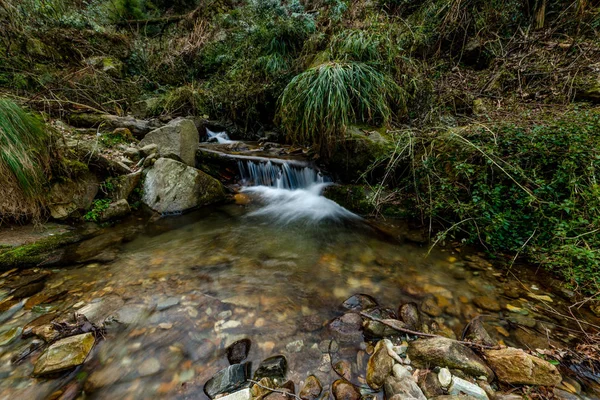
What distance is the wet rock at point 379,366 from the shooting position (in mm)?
1288

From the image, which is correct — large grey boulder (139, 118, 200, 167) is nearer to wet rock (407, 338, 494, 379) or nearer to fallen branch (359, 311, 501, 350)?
fallen branch (359, 311, 501, 350)

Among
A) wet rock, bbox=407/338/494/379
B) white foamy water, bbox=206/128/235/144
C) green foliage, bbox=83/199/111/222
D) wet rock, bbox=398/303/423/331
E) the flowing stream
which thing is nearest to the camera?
wet rock, bbox=407/338/494/379

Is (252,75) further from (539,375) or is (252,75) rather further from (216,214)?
(539,375)

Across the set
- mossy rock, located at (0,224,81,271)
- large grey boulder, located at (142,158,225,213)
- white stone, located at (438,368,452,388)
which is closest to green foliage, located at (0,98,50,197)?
mossy rock, located at (0,224,81,271)

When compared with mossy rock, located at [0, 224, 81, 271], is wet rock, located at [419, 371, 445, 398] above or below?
below

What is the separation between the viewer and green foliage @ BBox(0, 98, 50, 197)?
2.30 m

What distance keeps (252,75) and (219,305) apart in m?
5.74

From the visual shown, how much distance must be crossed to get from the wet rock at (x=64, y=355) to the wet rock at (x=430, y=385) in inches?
77.5

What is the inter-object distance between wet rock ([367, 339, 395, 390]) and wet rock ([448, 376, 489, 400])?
0.96 feet

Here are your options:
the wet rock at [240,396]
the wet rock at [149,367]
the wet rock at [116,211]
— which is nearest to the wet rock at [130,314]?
the wet rock at [149,367]

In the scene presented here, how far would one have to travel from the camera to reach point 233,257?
2.56 meters

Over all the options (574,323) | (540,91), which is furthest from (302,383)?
(540,91)

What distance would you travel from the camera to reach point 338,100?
132 inches

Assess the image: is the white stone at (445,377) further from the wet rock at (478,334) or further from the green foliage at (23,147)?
the green foliage at (23,147)
